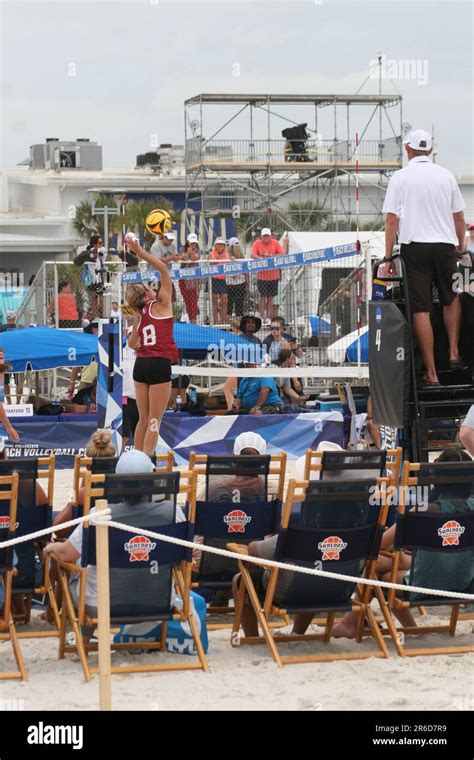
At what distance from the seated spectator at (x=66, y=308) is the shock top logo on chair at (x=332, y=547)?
13977 mm

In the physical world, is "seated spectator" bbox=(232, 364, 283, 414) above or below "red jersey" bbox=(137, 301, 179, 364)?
below

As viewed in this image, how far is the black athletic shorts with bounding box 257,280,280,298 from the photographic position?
579 inches

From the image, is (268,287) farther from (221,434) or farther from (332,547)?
(332,547)

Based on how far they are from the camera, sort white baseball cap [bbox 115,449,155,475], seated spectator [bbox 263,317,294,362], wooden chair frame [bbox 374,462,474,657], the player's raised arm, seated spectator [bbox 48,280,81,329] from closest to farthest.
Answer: wooden chair frame [bbox 374,462,474,657], white baseball cap [bbox 115,449,155,475], the player's raised arm, seated spectator [bbox 263,317,294,362], seated spectator [bbox 48,280,81,329]

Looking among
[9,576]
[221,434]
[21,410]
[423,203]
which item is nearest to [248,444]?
[9,576]

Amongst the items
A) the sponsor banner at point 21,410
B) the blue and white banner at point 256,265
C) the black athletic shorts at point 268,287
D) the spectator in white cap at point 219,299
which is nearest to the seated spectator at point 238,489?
the blue and white banner at point 256,265

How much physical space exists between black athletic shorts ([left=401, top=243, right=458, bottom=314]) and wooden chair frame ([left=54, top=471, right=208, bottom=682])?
284 centimetres

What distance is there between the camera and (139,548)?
6051mm

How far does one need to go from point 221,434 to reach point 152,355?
151 inches

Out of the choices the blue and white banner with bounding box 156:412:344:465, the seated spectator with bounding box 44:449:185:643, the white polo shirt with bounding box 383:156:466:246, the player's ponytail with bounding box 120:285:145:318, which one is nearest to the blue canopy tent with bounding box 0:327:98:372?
the blue and white banner with bounding box 156:412:344:465

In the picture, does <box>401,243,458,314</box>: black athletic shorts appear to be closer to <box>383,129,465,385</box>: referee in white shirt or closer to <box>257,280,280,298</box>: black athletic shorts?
<box>383,129,465,385</box>: referee in white shirt

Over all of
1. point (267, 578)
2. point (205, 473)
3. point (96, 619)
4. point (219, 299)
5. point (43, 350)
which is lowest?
point (96, 619)

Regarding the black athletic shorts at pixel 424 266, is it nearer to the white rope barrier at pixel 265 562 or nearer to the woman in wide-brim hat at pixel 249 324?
the white rope barrier at pixel 265 562
